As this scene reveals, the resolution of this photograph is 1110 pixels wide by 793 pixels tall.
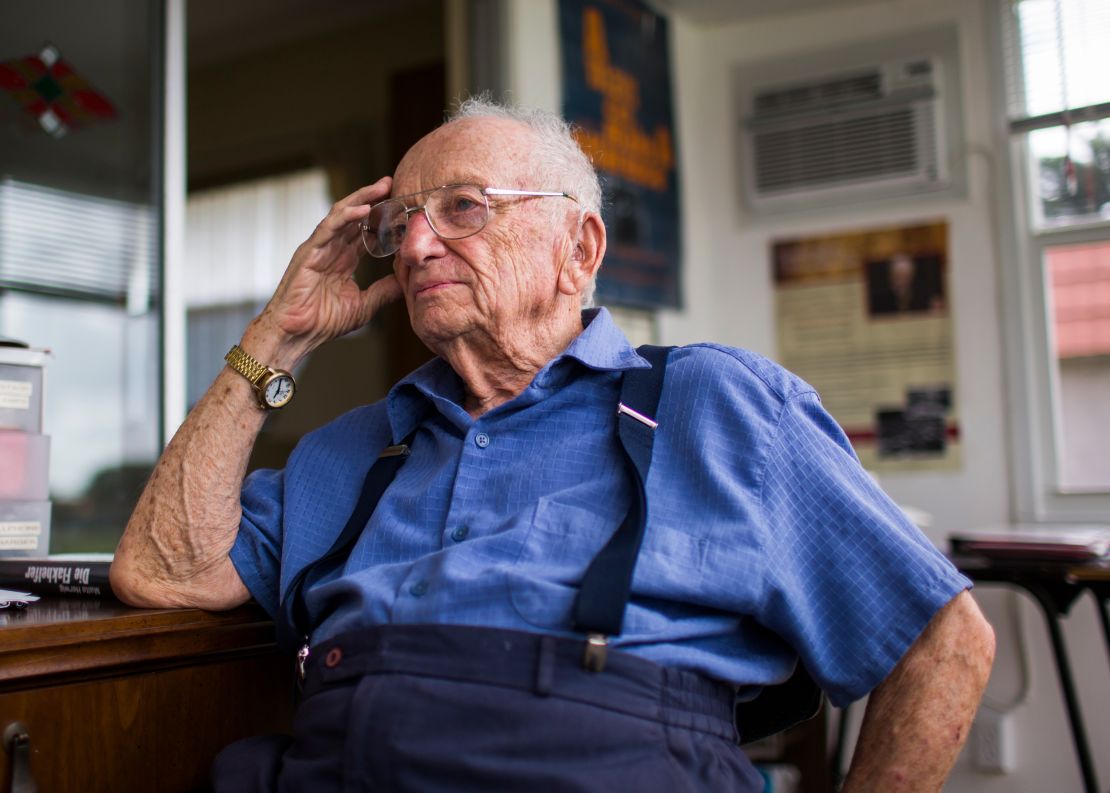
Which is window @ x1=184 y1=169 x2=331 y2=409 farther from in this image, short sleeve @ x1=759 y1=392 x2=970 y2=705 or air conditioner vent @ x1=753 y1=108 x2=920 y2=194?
short sleeve @ x1=759 y1=392 x2=970 y2=705

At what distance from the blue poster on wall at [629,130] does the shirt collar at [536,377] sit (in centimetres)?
166

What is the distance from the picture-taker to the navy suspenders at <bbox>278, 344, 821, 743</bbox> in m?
1.08

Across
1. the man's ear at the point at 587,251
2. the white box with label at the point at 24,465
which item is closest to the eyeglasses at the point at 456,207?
the man's ear at the point at 587,251

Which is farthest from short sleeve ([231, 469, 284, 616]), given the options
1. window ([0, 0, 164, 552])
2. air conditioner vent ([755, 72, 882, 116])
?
air conditioner vent ([755, 72, 882, 116])

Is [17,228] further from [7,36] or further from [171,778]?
[171,778]

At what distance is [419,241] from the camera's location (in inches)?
54.3

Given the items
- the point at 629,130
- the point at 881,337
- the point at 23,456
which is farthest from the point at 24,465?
the point at 881,337

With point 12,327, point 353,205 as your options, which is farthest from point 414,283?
point 12,327

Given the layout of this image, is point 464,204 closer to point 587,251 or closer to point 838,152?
point 587,251

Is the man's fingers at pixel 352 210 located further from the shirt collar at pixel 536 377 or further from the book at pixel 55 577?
the book at pixel 55 577

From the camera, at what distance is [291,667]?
55.0 inches

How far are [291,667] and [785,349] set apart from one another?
2.44m

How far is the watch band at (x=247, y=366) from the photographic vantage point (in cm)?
139

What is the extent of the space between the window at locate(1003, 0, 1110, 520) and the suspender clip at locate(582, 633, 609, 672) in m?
2.44
